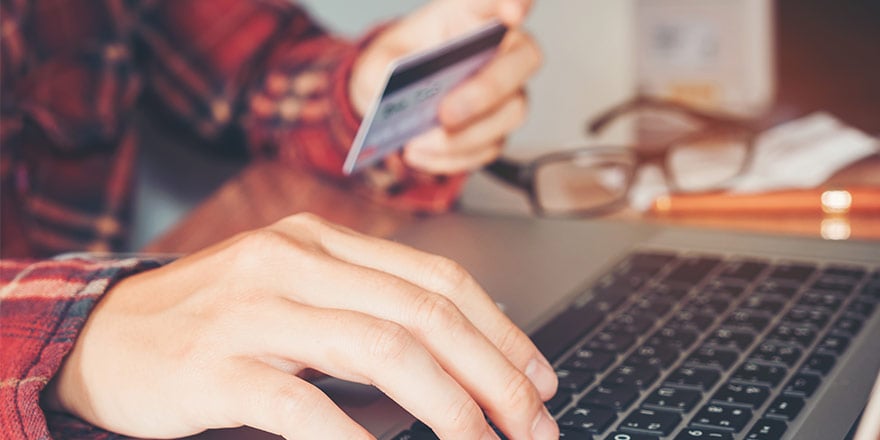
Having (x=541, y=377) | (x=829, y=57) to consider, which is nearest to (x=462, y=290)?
(x=541, y=377)

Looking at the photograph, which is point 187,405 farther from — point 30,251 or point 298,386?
point 30,251

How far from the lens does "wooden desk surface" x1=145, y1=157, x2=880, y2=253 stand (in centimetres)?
74

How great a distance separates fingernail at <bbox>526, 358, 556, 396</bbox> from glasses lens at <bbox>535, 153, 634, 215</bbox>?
40 centimetres

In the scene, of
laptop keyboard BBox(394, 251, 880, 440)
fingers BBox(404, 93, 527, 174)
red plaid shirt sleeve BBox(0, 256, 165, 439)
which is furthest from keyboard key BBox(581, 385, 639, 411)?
fingers BBox(404, 93, 527, 174)

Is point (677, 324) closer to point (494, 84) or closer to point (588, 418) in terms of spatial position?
point (588, 418)

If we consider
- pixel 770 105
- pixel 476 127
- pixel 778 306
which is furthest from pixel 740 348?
pixel 770 105

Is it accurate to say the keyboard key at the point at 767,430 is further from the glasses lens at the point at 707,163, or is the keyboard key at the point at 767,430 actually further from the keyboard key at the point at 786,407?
the glasses lens at the point at 707,163

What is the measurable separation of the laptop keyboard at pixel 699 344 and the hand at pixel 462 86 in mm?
155

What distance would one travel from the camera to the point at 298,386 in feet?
1.33

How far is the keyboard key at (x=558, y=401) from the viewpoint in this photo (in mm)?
459

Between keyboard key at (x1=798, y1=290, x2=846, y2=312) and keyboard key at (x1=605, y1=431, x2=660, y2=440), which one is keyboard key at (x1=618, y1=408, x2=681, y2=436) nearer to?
keyboard key at (x1=605, y1=431, x2=660, y2=440)

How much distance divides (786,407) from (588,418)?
0.08m

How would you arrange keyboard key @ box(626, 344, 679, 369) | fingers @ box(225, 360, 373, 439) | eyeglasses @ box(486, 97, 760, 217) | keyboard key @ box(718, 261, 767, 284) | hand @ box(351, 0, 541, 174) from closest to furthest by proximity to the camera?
fingers @ box(225, 360, 373, 439) < keyboard key @ box(626, 344, 679, 369) < keyboard key @ box(718, 261, 767, 284) < hand @ box(351, 0, 541, 174) < eyeglasses @ box(486, 97, 760, 217)

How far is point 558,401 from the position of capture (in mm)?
465
